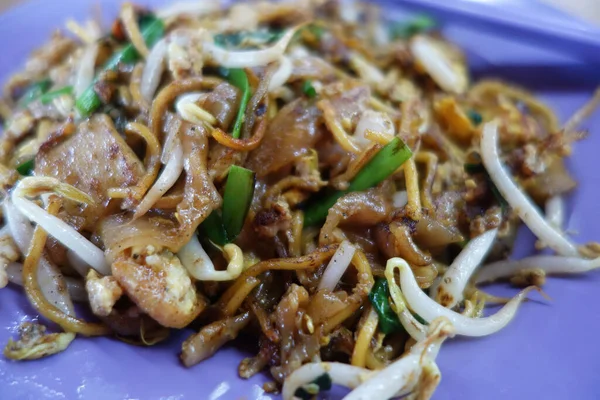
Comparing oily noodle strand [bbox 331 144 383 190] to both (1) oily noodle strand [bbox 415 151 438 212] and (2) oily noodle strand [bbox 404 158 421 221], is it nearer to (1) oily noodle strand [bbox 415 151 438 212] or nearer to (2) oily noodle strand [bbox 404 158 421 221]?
(2) oily noodle strand [bbox 404 158 421 221]

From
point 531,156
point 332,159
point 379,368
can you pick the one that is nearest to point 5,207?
point 332,159

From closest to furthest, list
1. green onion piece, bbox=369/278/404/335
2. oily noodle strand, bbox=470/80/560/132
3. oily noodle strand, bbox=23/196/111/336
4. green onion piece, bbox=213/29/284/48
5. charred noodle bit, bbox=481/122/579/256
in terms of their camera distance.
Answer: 1. oily noodle strand, bbox=23/196/111/336
2. green onion piece, bbox=369/278/404/335
3. charred noodle bit, bbox=481/122/579/256
4. green onion piece, bbox=213/29/284/48
5. oily noodle strand, bbox=470/80/560/132

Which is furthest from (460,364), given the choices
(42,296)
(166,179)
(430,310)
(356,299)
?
(42,296)

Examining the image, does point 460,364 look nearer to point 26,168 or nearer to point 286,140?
point 286,140

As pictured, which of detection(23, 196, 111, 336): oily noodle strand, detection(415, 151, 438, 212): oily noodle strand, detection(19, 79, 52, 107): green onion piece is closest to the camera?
detection(23, 196, 111, 336): oily noodle strand

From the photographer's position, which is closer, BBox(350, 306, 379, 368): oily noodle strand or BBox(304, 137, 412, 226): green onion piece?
BBox(350, 306, 379, 368): oily noodle strand

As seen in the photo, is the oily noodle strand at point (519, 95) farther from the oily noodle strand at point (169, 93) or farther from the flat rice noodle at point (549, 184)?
the oily noodle strand at point (169, 93)

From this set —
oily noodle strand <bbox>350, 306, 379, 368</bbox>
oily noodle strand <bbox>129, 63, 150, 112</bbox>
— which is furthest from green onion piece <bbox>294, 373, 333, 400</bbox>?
oily noodle strand <bbox>129, 63, 150, 112</bbox>

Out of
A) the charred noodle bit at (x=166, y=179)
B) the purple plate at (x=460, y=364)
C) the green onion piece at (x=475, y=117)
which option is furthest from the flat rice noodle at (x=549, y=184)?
the charred noodle bit at (x=166, y=179)
